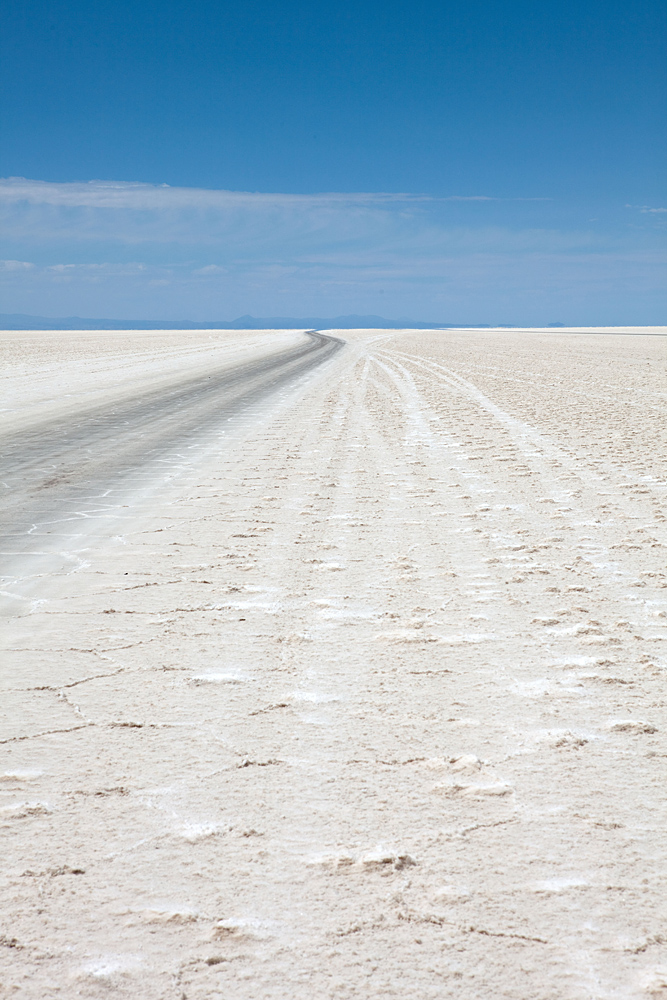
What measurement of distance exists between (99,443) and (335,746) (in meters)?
8.05

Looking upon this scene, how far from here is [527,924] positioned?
1.82 m

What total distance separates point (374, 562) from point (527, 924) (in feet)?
9.84

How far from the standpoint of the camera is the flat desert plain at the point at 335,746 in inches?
69.2

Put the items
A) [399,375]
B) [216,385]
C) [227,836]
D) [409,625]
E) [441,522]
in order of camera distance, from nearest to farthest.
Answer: [227,836], [409,625], [441,522], [216,385], [399,375]

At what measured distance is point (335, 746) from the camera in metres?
2.63

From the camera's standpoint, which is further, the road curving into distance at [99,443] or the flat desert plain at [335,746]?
the road curving into distance at [99,443]

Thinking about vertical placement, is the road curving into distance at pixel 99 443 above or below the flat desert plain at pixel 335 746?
above

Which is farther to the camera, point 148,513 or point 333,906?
point 148,513

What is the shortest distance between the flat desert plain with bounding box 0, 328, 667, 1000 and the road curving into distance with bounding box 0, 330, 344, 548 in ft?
0.57

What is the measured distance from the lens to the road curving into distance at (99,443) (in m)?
6.78

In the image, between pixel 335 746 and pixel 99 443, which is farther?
pixel 99 443

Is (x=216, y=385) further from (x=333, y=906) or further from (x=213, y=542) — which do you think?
(x=333, y=906)

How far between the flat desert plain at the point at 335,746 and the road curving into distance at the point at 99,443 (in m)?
0.17

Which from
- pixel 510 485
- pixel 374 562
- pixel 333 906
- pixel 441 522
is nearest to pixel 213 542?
pixel 374 562
